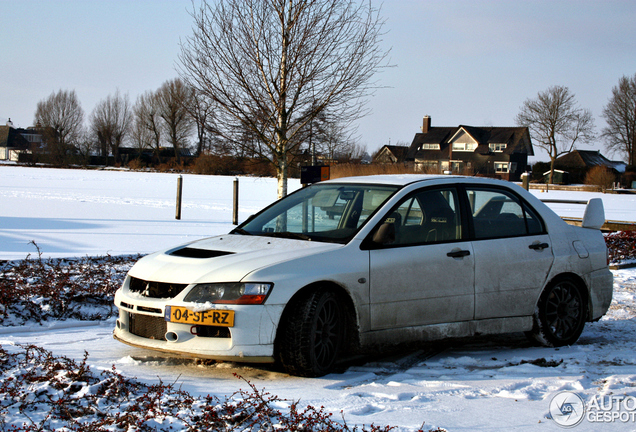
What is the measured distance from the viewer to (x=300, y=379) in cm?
448

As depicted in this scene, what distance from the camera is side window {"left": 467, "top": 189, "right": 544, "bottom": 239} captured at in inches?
224

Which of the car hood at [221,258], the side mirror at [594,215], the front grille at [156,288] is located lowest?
the front grille at [156,288]

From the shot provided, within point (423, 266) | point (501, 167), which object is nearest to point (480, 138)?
point (501, 167)

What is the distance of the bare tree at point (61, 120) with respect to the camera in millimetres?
84562

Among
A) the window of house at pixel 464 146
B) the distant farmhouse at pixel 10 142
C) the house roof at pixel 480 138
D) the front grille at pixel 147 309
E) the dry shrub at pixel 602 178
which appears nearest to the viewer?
the front grille at pixel 147 309

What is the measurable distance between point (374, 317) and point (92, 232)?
1011cm

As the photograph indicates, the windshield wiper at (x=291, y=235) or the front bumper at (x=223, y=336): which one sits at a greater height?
the windshield wiper at (x=291, y=235)

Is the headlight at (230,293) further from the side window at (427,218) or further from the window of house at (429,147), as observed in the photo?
the window of house at (429,147)

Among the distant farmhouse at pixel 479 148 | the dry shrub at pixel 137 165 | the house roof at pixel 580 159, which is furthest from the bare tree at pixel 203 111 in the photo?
the house roof at pixel 580 159

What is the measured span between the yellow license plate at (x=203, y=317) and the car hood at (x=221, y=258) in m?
0.22

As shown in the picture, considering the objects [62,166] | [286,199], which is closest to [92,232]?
[286,199]

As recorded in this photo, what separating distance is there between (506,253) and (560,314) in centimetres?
94

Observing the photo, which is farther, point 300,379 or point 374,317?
point 374,317

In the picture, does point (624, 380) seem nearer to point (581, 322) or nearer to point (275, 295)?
point (581, 322)
